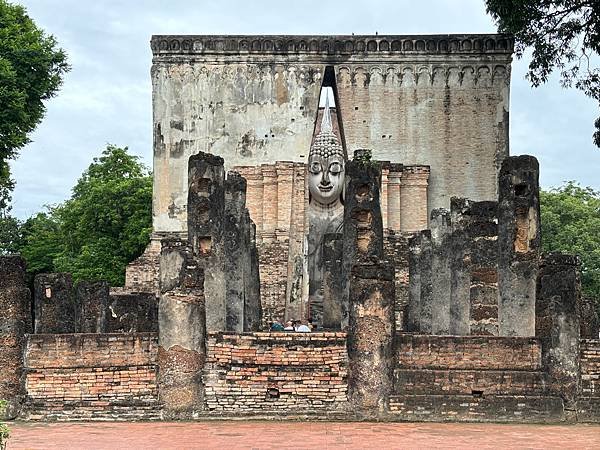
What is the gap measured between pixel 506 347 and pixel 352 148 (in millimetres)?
23555

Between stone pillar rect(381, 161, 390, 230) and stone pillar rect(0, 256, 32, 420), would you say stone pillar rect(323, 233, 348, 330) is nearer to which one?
stone pillar rect(0, 256, 32, 420)

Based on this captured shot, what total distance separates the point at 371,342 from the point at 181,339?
251cm

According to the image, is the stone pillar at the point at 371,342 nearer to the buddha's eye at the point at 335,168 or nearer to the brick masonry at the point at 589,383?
the brick masonry at the point at 589,383

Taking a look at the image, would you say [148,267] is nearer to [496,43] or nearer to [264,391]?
[496,43]

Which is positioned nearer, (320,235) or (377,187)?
(377,187)

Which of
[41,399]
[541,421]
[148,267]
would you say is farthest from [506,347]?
[148,267]

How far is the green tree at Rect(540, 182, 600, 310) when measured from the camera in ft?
138

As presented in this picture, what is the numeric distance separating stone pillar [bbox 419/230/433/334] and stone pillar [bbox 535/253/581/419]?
6729 millimetres

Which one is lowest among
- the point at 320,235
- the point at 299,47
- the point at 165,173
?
the point at 320,235

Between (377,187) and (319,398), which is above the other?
(377,187)

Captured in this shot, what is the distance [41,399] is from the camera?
1448 cm

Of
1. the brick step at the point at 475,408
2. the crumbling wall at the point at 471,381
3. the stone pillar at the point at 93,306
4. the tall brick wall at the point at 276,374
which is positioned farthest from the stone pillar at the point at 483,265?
the stone pillar at the point at 93,306

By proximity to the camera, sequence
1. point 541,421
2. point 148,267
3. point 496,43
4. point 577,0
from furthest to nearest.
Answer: point 496,43
point 148,267
point 577,0
point 541,421

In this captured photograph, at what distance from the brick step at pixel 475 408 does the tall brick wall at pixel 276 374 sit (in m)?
0.86
